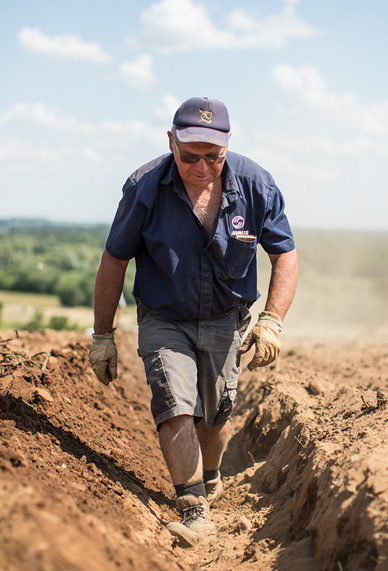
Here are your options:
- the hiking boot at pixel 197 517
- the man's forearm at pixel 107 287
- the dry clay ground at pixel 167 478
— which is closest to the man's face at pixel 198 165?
the man's forearm at pixel 107 287

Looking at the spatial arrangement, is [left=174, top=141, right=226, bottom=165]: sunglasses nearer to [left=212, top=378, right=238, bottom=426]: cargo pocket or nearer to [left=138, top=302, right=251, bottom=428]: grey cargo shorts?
[left=138, top=302, right=251, bottom=428]: grey cargo shorts

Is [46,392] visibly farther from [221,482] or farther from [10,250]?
[10,250]

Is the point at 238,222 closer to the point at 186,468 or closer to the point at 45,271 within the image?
the point at 186,468

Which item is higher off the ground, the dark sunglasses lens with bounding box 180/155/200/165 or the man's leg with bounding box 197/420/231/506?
the dark sunglasses lens with bounding box 180/155/200/165

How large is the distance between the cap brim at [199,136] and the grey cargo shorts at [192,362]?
112 cm

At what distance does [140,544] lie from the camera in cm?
303

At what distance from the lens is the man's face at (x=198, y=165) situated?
13.1 feet

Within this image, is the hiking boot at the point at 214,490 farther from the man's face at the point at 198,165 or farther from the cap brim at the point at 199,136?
the cap brim at the point at 199,136

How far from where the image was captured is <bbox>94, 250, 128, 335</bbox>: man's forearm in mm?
4277

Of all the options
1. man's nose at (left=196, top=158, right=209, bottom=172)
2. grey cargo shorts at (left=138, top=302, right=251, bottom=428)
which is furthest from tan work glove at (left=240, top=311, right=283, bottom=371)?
man's nose at (left=196, top=158, right=209, bottom=172)

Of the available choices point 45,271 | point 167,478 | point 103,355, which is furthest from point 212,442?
point 45,271

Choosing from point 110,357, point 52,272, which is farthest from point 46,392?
point 52,272

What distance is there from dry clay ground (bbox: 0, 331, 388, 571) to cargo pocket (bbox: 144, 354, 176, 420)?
1.71ft

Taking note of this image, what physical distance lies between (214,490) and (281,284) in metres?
1.62
